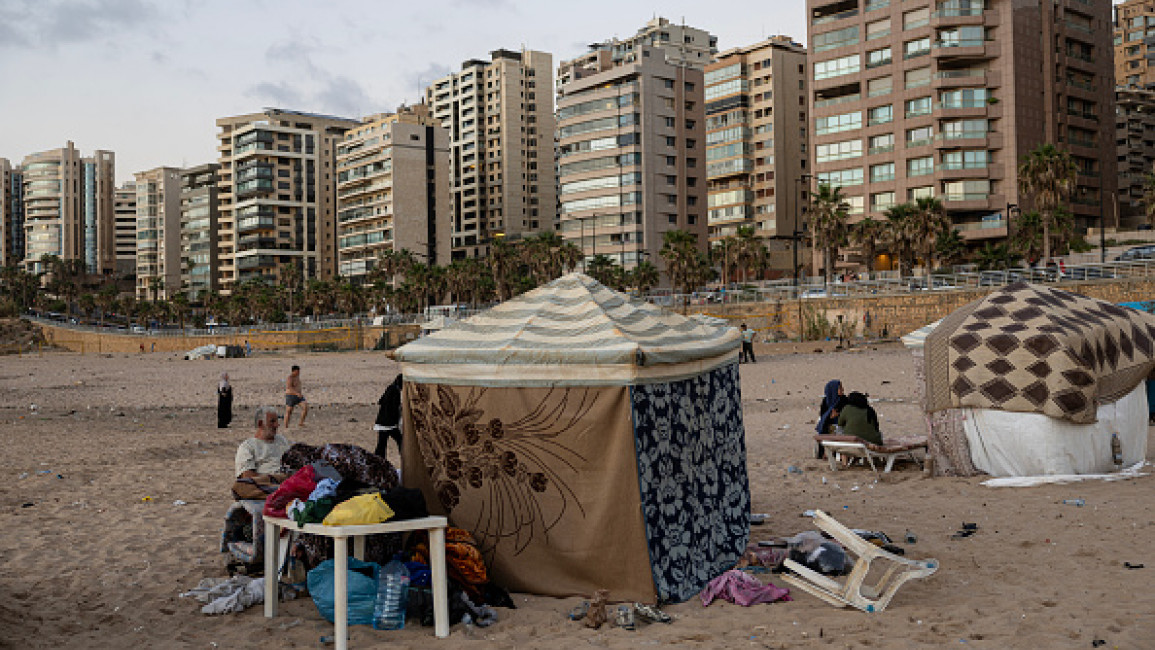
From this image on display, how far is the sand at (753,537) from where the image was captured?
243 inches

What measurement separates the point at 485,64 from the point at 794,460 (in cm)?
13492

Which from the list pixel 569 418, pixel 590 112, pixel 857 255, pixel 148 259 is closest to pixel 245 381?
pixel 569 418

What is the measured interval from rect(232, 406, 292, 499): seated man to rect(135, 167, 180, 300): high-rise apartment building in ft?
533

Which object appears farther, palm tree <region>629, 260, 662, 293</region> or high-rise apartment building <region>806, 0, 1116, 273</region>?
palm tree <region>629, 260, 662, 293</region>

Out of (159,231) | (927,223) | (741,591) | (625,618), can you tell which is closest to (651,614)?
(625,618)

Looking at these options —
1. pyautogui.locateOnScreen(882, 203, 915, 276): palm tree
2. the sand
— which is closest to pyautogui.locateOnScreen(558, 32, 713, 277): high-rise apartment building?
pyautogui.locateOnScreen(882, 203, 915, 276): palm tree

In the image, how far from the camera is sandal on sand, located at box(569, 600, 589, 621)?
259 inches

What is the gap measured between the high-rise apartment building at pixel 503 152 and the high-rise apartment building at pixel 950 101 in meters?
66.5

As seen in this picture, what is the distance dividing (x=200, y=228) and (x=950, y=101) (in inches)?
4844

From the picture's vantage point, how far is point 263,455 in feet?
27.5

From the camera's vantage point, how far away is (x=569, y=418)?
689cm

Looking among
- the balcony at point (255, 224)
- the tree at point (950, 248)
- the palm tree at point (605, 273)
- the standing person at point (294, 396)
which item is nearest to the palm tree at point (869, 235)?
the tree at point (950, 248)

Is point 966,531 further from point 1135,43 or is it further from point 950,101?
point 1135,43

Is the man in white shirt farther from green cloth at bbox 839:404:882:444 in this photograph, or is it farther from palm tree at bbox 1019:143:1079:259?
palm tree at bbox 1019:143:1079:259
